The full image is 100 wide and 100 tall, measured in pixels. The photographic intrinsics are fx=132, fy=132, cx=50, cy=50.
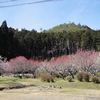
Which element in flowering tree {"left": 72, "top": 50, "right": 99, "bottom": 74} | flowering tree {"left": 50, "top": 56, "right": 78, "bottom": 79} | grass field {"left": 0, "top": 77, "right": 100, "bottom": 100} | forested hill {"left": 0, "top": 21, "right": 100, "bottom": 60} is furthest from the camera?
forested hill {"left": 0, "top": 21, "right": 100, "bottom": 60}

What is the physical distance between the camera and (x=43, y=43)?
214 ft

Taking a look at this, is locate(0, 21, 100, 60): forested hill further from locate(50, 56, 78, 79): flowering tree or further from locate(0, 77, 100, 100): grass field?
locate(0, 77, 100, 100): grass field

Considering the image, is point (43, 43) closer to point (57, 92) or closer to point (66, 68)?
point (66, 68)

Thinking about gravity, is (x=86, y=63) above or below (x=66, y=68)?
above

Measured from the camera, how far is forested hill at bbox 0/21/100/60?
171 ft

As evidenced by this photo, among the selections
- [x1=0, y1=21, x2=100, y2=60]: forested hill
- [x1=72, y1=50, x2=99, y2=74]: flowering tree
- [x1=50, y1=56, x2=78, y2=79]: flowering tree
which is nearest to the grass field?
[x1=72, y1=50, x2=99, y2=74]: flowering tree

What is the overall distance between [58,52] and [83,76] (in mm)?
48586

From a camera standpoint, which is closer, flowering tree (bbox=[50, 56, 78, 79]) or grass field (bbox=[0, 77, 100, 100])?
grass field (bbox=[0, 77, 100, 100])

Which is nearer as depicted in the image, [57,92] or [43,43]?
[57,92]

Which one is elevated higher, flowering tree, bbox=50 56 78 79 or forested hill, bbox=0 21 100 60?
forested hill, bbox=0 21 100 60

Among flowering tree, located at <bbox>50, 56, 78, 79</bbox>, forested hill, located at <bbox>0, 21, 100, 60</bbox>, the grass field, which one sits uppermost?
forested hill, located at <bbox>0, 21, 100, 60</bbox>

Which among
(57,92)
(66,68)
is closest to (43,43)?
(66,68)

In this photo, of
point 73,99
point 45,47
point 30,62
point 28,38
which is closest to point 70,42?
point 45,47

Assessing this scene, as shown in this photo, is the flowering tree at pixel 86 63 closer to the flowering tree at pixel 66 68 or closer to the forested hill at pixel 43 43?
the flowering tree at pixel 66 68
